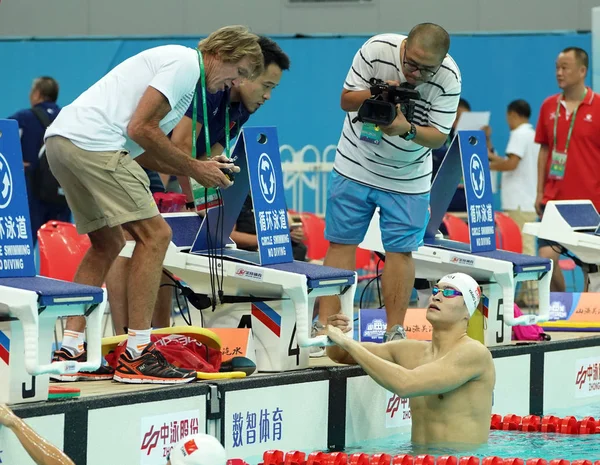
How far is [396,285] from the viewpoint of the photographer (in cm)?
611

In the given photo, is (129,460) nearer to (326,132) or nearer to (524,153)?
(524,153)

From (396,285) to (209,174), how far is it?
60.5 inches

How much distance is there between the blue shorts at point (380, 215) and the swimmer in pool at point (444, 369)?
2.28 feet

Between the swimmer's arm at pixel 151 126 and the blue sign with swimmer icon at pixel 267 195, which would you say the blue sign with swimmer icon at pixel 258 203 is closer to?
the blue sign with swimmer icon at pixel 267 195

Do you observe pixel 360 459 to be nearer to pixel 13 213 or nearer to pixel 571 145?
pixel 13 213

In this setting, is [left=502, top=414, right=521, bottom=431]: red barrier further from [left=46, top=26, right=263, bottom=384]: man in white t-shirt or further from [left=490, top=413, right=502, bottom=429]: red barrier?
[left=46, top=26, right=263, bottom=384]: man in white t-shirt

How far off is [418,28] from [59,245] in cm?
258

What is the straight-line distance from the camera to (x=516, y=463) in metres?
4.98

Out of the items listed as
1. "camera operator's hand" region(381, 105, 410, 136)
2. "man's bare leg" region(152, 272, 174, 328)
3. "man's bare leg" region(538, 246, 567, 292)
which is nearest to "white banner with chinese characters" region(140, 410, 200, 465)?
"man's bare leg" region(152, 272, 174, 328)

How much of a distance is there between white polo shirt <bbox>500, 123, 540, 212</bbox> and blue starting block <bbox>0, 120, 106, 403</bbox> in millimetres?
7022

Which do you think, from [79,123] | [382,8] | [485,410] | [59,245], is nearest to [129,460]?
[79,123]

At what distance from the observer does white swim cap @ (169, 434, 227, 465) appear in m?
3.59

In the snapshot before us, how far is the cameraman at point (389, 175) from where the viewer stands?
240 inches

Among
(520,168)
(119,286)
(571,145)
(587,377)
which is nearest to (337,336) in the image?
(119,286)
